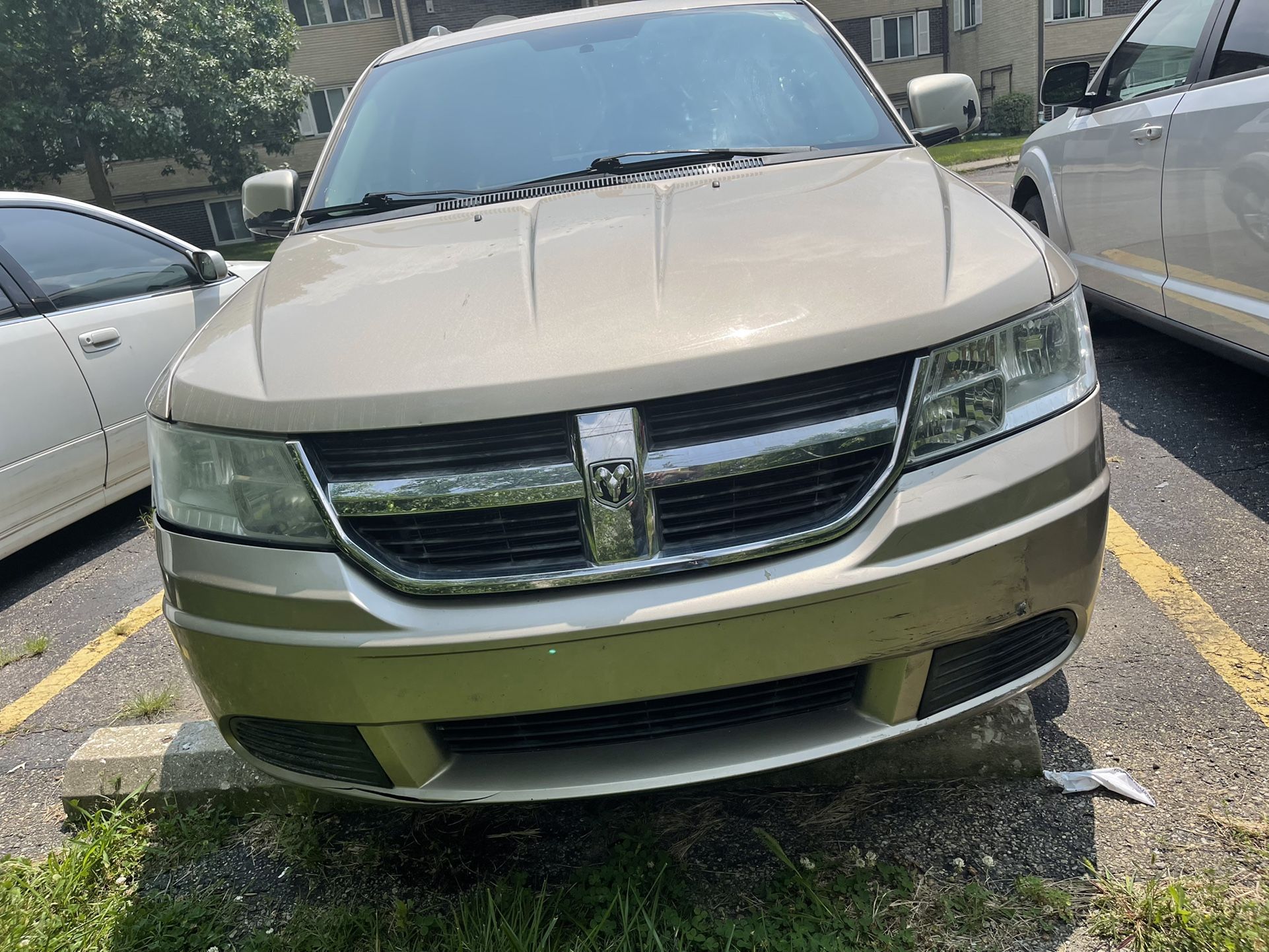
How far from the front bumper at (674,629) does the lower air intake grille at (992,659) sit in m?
0.02

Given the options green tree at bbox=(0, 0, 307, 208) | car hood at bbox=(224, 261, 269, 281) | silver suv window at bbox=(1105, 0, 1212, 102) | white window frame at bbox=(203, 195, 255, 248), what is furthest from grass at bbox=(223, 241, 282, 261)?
silver suv window at bbox=(1105, 0, 1212, 102)

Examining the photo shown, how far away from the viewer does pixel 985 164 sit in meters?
17.7

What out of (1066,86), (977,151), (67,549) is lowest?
(977,151)

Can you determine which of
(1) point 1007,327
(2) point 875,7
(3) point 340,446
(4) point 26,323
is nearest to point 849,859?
(1) point 1007,327

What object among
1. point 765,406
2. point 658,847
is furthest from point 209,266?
point 765,406

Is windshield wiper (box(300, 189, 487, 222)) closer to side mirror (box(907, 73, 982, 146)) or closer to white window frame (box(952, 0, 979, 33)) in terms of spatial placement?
side mirror (box(907, 73, 982, 146))

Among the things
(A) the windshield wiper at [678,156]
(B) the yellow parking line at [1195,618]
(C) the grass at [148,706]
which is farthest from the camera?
(C) the grass at [148,706]

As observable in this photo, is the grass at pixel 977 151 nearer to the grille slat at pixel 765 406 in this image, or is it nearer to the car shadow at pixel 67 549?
the car shadow at pixel 67 549

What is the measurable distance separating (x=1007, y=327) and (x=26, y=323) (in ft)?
12.0

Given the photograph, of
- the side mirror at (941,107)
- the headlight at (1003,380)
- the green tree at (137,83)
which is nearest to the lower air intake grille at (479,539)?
the headlight at (1003,380)

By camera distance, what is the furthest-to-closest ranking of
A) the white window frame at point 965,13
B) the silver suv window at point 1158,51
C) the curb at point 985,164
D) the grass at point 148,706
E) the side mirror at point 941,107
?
1. the white window frame at point 965,13
2. the curb at point 985,164
3. the silver suv window at point 1158,51
4. the side mirror at point 941,107
5. the grass at point 148,706

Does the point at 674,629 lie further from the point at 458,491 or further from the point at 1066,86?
the point at 1066,86

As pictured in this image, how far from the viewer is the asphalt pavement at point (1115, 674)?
1894 millimetres

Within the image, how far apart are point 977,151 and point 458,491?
21.9 metres
